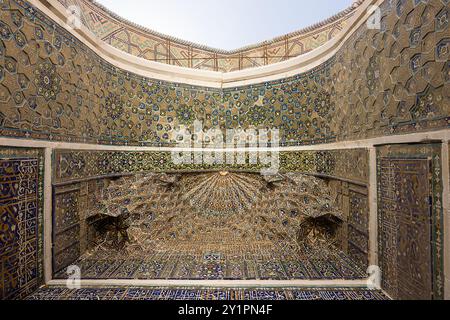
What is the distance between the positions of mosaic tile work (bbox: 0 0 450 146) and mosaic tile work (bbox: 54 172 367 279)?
0.69 m

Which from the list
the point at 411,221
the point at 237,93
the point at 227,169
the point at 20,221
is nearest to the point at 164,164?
the point at 227,169

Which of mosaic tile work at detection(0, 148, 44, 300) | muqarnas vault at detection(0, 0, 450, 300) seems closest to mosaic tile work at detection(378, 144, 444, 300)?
muqarnas vault at detection(0, 0, 450, 300)

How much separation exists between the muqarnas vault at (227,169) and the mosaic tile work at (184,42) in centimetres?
28

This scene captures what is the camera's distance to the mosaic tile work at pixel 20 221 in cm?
164

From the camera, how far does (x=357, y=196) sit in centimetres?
225

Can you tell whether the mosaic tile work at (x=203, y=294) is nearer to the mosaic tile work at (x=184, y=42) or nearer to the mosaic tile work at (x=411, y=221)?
the mosaic tile work at (x=411, y=221)

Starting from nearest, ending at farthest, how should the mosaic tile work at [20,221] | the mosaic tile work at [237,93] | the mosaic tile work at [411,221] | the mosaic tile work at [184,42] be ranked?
the mosaic tile work at [411,221], the mosaic tile work at [237,93], the mosaic tile work at [20,221], the mosaic tile work at [184,42]

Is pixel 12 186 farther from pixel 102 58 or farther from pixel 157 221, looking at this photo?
pixel 102 58

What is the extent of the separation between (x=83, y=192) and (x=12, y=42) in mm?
1394

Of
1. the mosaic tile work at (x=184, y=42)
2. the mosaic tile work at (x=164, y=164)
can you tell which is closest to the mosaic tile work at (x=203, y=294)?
the mosaic tile work at (x=164, y=164)

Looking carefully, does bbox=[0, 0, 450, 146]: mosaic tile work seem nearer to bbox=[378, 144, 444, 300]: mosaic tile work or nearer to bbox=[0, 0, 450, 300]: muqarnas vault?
bbox=[0, 0, 450, 300]: muqarnas vault

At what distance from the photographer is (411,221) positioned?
5.23 ft

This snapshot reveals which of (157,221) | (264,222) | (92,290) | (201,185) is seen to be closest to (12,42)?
(92,290)

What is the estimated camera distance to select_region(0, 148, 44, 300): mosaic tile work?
1.64 metres
